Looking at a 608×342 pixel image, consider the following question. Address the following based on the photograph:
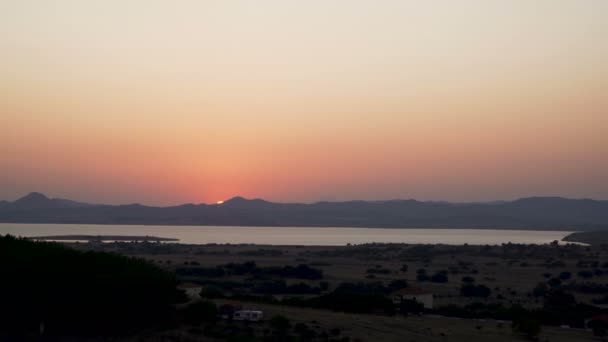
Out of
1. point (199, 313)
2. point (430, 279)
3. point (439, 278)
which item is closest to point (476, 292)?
point (439, 278)

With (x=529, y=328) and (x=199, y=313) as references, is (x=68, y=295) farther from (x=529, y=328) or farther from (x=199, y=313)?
(x=529, y=328)

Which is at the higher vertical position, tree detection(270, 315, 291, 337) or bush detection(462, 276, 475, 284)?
bush detection(462, 276, 475, 284)

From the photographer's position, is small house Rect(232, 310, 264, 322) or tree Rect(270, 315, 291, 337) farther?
small house Rect(232, 310, 264, 322)

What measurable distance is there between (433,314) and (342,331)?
39.2ft

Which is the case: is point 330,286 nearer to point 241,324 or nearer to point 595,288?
point 595,288

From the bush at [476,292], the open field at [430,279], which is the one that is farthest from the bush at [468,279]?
the bush at [476,292]

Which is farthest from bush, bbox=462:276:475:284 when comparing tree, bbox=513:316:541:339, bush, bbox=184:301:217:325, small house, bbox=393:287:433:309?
bush, bbox=184:301:217:325

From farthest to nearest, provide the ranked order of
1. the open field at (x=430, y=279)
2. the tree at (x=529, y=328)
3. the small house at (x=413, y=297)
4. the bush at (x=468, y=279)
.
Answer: the bush at (x=468, y=279)
the small house at (x=413, y=297)
the open field at (x=430, y=279)
the tree at (x=529, y=328)

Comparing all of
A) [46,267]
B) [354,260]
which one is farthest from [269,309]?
[354,260]

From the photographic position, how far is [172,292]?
1457 inches

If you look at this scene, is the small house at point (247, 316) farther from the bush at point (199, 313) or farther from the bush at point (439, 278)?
the bush at point (439, 278)

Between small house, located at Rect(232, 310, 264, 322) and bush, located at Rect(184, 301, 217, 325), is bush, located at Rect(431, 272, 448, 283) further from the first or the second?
bush, located at Rect(184, 301, 217, 325)

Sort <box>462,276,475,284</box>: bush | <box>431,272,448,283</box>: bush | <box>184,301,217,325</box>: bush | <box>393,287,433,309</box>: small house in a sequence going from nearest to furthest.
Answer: <box>184,301,217,325</box>: bush, <box>393,287,433,309</box>: small house, <box>462,276,475,284</box>: bush, <box>431,272,448,283</box>: bush

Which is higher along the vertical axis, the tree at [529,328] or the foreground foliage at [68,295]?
the foreground foliage at [68,295]
